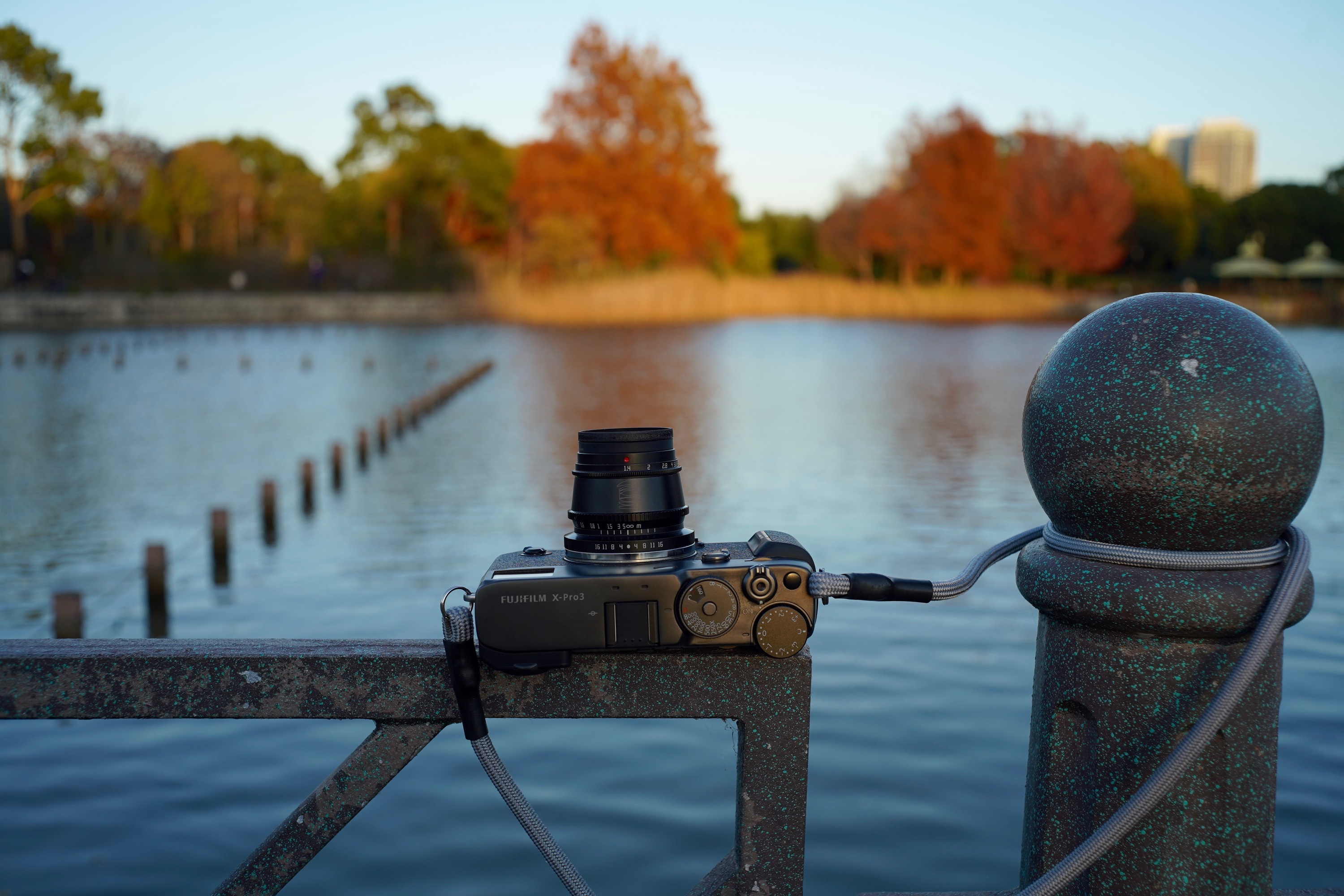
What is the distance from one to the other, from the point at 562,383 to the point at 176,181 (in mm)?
53202

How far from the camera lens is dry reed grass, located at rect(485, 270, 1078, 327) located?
43688 mm

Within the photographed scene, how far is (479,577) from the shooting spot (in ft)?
25.8

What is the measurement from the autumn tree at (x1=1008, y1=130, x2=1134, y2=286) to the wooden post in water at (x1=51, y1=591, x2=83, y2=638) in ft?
203

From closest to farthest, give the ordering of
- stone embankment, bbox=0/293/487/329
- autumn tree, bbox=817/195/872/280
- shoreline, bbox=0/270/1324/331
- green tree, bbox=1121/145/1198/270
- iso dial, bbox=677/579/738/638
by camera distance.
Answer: iso dial, bbox=677/579/738/638 → shoreline, bbox=0/270/1324/331 → stone embankment, bbox=0/293/487/329 → green tree, bbox=1121/145/1198/270 → autumn tree, bbox=817/195/872/280

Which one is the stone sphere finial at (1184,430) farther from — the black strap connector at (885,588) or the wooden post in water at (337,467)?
the wooden post in water at (337,467)

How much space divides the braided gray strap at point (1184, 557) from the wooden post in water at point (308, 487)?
30.5ft

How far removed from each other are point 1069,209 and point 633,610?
6534 centimetres

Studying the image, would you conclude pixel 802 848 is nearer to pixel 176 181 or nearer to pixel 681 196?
pixel 681 196

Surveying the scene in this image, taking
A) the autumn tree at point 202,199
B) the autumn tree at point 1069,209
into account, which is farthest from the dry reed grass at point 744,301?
the autumn tree at point 202,199

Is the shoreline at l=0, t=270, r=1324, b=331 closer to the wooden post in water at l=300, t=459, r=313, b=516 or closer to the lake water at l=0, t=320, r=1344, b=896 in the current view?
the lake water at l=0, t=320, r=1344, b=896

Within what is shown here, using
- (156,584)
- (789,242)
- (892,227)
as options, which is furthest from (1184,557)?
(789,242)

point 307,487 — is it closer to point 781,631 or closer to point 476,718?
point 476,718

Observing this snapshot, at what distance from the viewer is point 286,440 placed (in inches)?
618

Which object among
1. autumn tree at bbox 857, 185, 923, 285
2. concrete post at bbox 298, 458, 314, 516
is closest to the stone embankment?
autumn tree at bbox 857, 185, 923, 285
